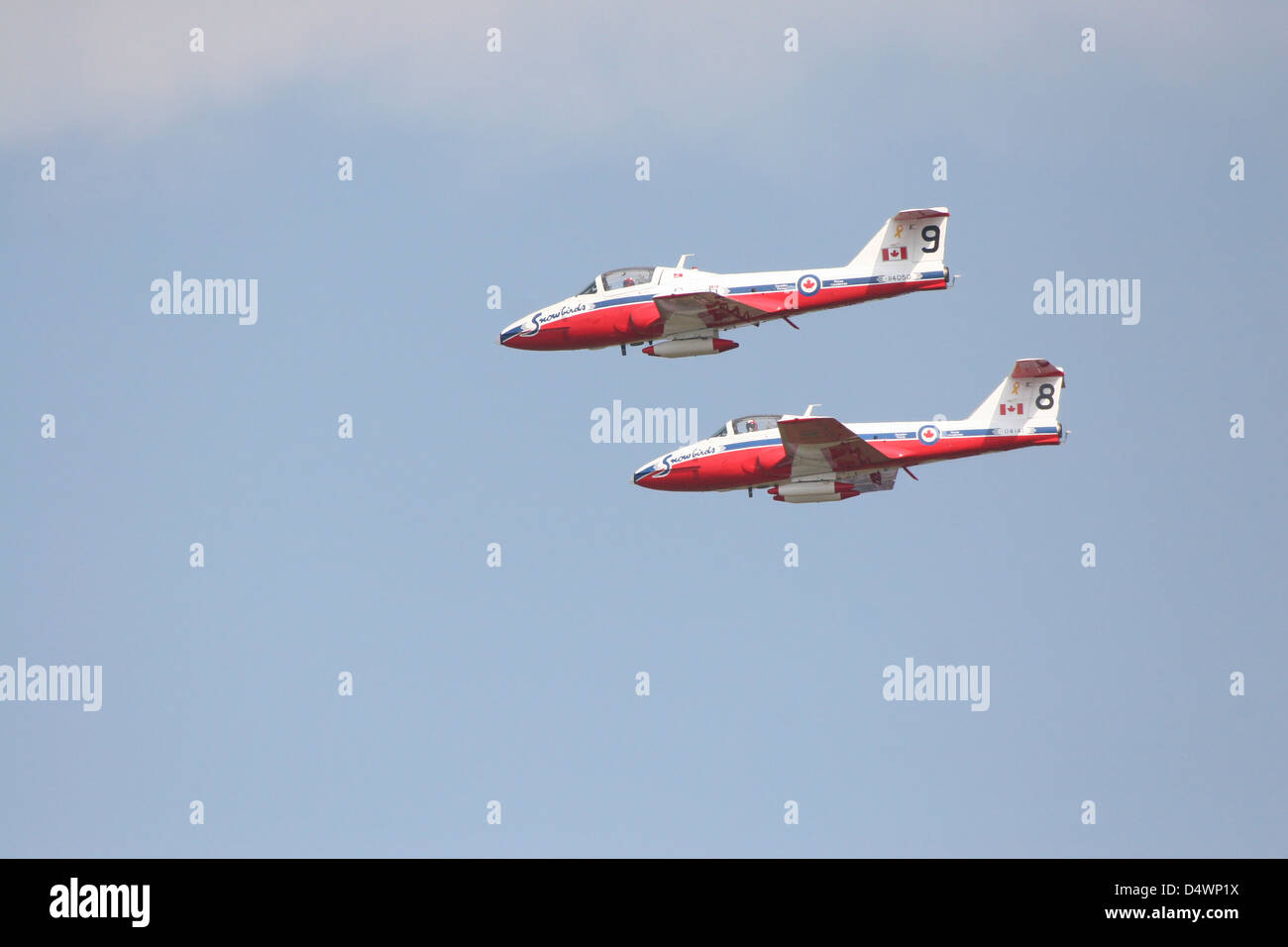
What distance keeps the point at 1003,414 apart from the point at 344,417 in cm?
2817

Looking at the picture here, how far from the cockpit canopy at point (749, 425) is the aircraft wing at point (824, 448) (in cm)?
159

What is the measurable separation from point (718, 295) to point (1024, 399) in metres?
12.3

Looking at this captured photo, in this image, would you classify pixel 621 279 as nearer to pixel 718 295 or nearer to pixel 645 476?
pixel 718 295

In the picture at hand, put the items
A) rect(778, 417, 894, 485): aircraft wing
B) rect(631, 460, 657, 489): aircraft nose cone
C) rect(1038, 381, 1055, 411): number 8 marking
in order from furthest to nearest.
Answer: rect(631, 460, 657, 489): aircraft nose cone, rect(1038, 381, 1055, 411): number 8 marking, rect(778, 417, 894, 485): aircraft wing

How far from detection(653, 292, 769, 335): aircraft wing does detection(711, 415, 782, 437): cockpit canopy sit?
4043 millimetres

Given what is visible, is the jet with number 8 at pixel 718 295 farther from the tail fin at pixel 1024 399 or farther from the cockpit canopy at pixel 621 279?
the tail fin at pixel 1024 399

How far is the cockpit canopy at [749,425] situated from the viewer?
94.2m

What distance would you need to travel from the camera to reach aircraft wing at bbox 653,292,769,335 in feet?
300

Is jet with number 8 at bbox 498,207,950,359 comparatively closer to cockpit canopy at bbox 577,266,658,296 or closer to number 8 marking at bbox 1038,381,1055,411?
cockpit canopy at bbox 577,266,658,296

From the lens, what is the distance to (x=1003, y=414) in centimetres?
9212

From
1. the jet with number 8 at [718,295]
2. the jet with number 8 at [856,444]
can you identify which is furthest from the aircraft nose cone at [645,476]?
the jet with number 8 at [718,295]

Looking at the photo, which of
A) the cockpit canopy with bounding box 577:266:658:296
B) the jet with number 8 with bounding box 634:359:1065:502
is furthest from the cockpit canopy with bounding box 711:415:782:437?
the cockpit canopy with bounding box 577:266:658:296
